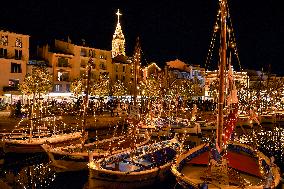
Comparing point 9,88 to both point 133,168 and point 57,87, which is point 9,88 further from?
point 133,168

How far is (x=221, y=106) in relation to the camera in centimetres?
1723

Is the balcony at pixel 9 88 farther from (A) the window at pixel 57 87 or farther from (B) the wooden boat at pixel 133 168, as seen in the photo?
(B) the wooden boat at pixel 133 168

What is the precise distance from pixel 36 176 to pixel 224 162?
14747 millimetres

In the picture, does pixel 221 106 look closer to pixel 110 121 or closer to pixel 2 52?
pixel 110 121

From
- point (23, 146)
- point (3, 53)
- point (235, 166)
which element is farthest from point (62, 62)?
point (235, 166)

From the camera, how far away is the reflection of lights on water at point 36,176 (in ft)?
77.7

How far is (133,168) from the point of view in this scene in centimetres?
2223

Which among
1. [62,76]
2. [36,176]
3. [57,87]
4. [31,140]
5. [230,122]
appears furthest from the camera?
[62,76]

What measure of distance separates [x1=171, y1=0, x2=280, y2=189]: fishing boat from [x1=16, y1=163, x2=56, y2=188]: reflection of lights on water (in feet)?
33.4

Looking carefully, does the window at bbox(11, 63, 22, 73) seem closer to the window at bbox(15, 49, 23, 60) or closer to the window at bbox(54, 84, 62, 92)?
the window at bbox(15, 49, 23, 60)

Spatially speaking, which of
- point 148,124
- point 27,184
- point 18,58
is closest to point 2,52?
point 18,58

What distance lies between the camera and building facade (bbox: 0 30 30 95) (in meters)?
61.2

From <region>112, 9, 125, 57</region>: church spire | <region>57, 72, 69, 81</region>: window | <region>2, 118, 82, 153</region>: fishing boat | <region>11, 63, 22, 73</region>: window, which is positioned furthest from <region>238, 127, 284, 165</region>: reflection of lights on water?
<region>112, 9, 125, 57</region>: church spire

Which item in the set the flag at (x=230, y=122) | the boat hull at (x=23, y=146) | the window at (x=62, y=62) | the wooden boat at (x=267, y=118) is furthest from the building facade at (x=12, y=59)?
the flag at (x=230, y=122)
